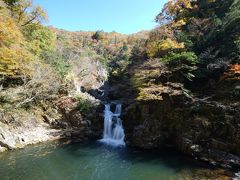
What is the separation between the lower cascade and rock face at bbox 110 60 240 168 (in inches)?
48.1

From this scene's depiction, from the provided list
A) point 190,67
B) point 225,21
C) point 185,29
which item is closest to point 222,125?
point 190,67

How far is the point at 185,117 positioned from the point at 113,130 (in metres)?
8.23

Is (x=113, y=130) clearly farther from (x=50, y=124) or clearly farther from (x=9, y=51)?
(x=9, y=51)

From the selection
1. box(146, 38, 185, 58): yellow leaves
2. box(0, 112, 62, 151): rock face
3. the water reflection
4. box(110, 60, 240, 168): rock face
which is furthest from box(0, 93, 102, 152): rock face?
box(146, 38, 185, 58): yellow leaves

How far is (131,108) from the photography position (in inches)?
840

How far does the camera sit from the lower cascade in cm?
2200

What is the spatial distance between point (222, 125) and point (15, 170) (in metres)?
13.7

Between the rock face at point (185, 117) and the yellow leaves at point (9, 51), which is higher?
the yellow leaves at point (9, 51)

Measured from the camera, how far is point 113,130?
22984mm

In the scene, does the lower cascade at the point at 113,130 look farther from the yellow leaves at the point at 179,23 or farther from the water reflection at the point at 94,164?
the yellow leaves at the point at 179,23

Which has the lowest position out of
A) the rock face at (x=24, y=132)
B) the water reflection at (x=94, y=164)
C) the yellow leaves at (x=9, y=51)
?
the water reflection at (x=94, y=164)

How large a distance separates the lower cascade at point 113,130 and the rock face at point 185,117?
1.22 m

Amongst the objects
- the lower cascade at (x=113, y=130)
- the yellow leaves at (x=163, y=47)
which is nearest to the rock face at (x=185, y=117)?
the lower cascade at (x=113, y=130)

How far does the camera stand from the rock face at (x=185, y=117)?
49.1 feet
